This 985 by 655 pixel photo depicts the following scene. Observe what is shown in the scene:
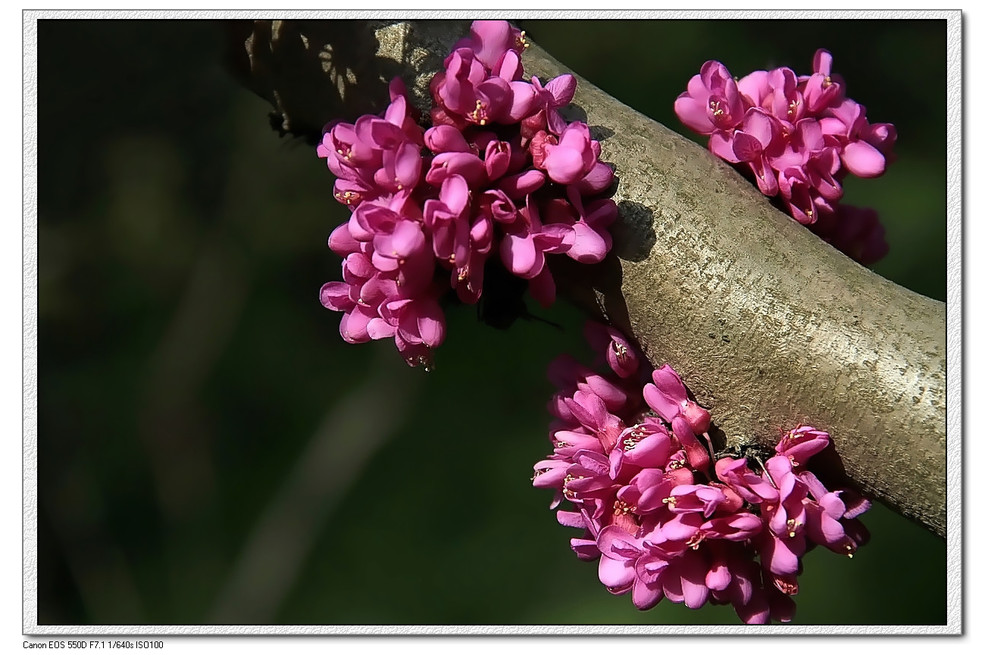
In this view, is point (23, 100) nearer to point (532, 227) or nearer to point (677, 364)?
point (532, 227)

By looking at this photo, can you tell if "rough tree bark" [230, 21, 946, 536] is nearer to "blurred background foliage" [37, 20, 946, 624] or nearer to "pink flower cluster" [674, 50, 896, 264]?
"pink flower cluster" [674, 50, 896, 264]

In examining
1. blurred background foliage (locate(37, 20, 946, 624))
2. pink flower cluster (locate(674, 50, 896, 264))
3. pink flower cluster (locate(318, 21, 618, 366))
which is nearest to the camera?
pink flower cluster (locate(318, 21, 618, 366))

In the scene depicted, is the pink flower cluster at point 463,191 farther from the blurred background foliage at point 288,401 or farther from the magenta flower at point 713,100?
the blurred background foliage at point 288,401

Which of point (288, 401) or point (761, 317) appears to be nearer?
point (761, 317)

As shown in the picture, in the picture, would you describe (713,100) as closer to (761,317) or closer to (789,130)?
(789,130)

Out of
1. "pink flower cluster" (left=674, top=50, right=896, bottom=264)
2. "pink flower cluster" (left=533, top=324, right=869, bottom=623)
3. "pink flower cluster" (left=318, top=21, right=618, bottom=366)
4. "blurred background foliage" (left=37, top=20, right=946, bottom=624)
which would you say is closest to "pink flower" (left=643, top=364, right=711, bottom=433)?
"pink flower cluster" (left=533, top=324, right=869, bottom=623)

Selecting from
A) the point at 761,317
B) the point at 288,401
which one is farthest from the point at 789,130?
the point at 288,401
